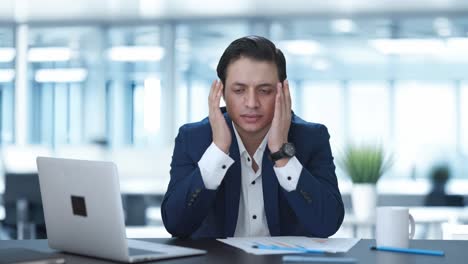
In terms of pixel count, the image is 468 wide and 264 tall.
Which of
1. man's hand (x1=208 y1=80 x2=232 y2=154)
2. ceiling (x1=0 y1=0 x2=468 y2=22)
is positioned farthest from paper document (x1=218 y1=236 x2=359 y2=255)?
ceiling (x1=0 y1=0 x2=468 y2=22)

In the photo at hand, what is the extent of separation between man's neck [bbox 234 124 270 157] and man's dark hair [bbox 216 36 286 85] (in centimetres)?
19

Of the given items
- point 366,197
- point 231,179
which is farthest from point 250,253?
point 366,197

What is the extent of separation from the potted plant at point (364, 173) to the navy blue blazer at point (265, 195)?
9.48 ft

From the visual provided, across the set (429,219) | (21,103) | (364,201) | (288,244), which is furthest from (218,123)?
(21,103)

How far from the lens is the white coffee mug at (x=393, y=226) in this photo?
2.05 m

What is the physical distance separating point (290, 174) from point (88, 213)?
0.77 m

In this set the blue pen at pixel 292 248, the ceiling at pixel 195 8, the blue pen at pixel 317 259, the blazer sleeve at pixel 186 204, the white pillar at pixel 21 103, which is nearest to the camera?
the blue pen at pixel 317 259

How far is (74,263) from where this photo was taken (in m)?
1.84

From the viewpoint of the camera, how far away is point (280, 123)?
2.52 metres

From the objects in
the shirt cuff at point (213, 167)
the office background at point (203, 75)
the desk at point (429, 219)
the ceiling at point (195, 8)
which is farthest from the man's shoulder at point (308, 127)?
the ceiling at point (195, 8)

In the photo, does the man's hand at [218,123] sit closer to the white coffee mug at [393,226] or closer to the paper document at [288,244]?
the paper document at [288,244]

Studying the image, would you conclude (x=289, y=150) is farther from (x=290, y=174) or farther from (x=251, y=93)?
(x=251, y=93)

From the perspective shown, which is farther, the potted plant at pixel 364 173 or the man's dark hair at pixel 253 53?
the potted plant at pixel 364 173

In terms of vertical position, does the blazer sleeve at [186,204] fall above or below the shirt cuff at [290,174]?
below
